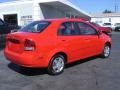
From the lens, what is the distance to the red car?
7035 millimetres

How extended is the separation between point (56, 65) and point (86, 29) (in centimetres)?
203

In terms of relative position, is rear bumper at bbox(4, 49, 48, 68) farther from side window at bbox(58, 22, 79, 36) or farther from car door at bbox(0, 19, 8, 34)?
car door at bbox(0, 19, 8, 34)

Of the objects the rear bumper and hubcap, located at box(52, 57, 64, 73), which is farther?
hubcap, located at box(52, 57, 64, 73)

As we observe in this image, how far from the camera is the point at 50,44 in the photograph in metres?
7.26

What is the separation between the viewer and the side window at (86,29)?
28.0 ft

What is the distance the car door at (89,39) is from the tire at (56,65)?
4.13 feet

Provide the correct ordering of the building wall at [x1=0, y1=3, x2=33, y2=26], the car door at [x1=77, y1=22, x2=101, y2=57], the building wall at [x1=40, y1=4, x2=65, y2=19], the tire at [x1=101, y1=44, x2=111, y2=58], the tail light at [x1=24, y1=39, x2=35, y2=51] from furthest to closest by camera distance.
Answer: the building wall at [x1=40, y1=4, x2=65, y2=19] → the building wall at [x1=0, y1=3, x2=33, y2=26] → the tire at [x1=101, y1=44, x2=111, y2=58] → the car door at [x1=77, y1=22, x2=101, y2=57] → the tail light at [x1=24, y1=39, x2=35, y2=51]

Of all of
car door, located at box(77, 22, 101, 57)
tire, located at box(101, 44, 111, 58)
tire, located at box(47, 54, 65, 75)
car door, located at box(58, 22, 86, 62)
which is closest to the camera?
tire, located at box(47, 54, 65, 75)

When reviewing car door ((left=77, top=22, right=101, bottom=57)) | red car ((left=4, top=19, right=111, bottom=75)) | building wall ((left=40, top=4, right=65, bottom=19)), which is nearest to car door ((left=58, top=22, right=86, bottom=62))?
Result: red car ((left=4, top=19, right=111, bottom=75))

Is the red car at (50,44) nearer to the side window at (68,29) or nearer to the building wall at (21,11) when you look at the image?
the side window at (68,29)

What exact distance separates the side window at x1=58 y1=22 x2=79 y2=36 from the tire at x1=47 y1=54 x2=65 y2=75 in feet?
2.40

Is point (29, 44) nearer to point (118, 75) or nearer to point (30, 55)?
point (30, 55)

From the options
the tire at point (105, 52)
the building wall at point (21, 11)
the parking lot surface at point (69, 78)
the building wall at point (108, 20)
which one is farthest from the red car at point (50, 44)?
the building wall at point (108, 20)

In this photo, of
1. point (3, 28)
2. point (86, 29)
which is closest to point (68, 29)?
point (86, 29)
